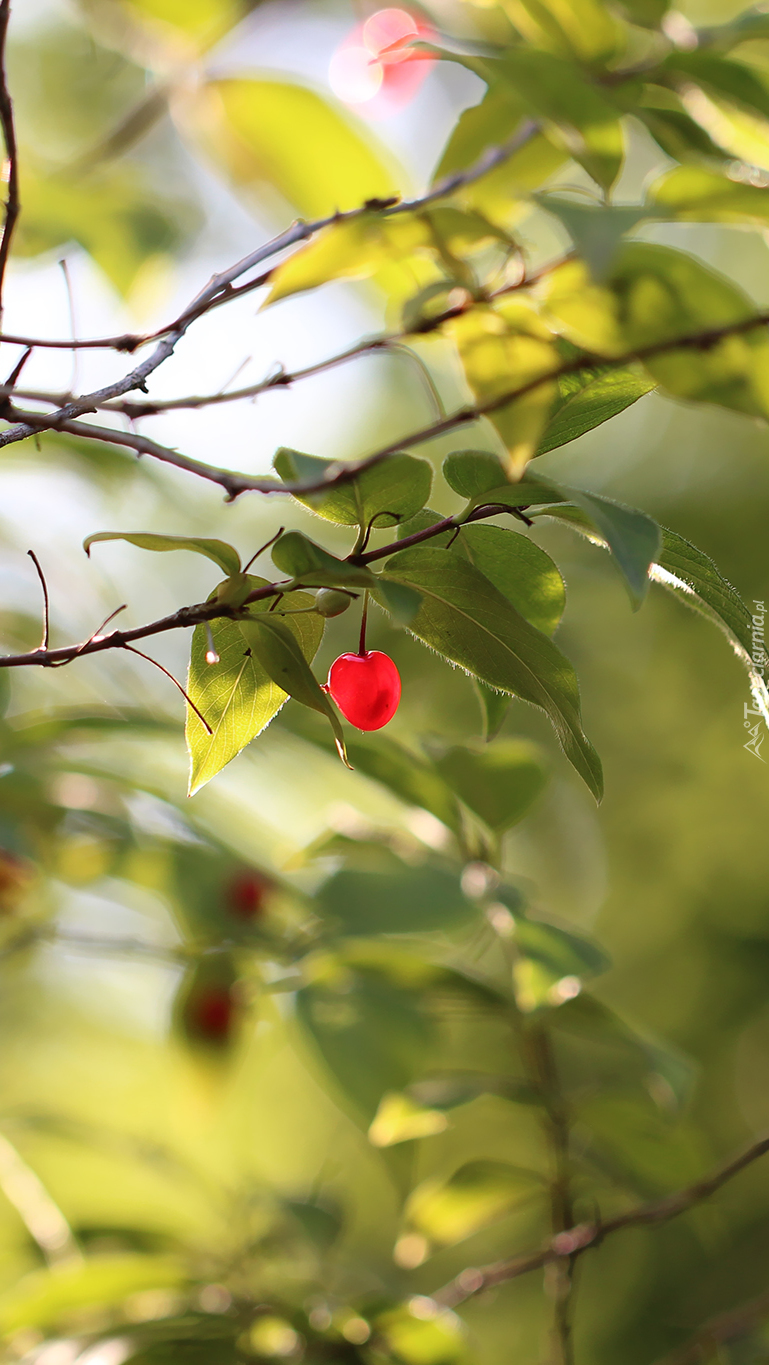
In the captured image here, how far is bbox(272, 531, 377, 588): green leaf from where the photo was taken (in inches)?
14.9

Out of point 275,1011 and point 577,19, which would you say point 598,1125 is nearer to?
point 275,1011

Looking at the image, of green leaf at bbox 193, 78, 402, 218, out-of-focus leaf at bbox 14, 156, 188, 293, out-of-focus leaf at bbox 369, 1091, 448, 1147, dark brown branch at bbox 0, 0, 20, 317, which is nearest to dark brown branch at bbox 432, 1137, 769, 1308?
out-of-focus leaf at bbox 369, 1091, 448, 1147

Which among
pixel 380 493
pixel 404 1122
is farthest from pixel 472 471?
pixel 404 1122

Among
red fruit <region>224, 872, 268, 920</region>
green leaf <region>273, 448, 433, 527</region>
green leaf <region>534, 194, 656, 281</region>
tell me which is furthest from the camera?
red fruit <region>224, 872, 268, 920</region>

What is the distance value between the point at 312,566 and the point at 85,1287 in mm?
816

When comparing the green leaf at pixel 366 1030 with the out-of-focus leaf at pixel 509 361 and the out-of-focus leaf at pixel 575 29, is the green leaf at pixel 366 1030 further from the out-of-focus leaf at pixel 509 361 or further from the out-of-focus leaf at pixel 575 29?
the out-of-focus leaf at pixel 575 29

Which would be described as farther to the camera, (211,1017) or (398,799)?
(211,1017)

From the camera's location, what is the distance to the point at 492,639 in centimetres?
43

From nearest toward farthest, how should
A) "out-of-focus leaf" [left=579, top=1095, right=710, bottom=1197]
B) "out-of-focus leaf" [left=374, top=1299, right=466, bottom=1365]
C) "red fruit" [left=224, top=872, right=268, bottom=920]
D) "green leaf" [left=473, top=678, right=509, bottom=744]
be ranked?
1. "green leaf" [left=473, top=678, right=509, bottom=744]
2. "out-of-focus leaf" [left=374, top=1299, right=466, bottom=1365]
3. "out-of-focus leaf" [left=579, top=1095, right=710, bottom=1197]
4. "red fruit" [left=224, top=872, right=268, bottom=920]

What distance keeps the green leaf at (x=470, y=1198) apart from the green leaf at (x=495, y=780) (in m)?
0.37

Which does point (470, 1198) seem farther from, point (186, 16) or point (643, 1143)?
point (186, 16)

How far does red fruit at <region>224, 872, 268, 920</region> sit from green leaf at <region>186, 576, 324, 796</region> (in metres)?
0.75

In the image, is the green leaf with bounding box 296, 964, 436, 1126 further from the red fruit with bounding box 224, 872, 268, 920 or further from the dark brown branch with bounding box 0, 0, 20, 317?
the dark brown branch with bounding box 0, 0, 20, 317

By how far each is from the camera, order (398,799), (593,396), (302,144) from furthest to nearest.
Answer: (398,799), (302,144), (593,396)
